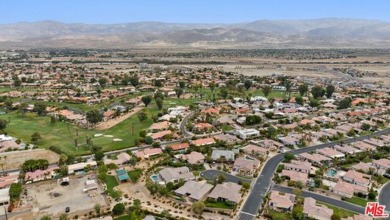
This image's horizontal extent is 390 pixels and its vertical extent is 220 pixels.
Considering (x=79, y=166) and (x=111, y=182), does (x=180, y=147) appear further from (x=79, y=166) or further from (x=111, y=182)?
(x=79, y=166)

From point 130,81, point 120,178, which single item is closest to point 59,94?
point 130,81

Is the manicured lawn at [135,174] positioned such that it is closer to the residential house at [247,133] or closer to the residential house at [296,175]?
the residential house at [296,175]

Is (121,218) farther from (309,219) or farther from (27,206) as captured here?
(309,219)

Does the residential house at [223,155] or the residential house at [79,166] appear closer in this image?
the residential house at [79,166]

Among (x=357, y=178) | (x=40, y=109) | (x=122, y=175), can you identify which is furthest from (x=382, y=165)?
(x=40, y=109)

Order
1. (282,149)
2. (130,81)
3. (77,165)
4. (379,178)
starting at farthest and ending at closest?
(130,81)
(282,149)
(77,165)
(379,178)

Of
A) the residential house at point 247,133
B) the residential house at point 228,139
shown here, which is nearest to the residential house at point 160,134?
the residential house at point 228,139

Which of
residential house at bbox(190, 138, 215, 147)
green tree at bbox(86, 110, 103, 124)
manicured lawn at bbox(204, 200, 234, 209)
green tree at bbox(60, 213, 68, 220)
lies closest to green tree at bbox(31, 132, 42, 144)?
green tree at bbox(86, 110, 103, 124)

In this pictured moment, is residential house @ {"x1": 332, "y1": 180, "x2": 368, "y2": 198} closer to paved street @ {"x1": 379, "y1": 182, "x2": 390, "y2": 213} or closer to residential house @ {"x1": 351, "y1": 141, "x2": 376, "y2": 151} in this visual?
paved street @ {"x1": 379, "y1": 182, "x2": 390, "y2": 213}
